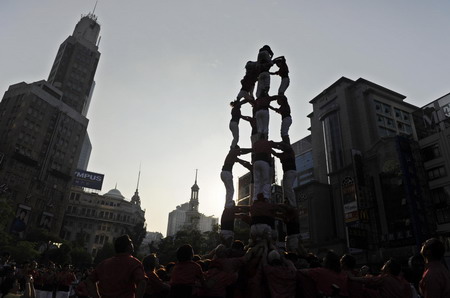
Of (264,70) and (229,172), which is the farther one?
(264,70)

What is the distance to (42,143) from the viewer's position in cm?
6481

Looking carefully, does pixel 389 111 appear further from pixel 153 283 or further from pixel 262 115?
pixel 153 283

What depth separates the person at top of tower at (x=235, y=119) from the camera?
10.1 meters

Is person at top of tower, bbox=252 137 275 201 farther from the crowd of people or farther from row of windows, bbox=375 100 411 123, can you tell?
row of windows, bbox=375 100 411 123

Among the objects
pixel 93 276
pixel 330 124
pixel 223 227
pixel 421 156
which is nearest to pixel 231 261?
pixel 93 276

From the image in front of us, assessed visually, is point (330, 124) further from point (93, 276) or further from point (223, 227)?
point (93, 276)

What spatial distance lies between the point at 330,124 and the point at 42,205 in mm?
56886

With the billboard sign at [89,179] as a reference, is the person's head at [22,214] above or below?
below

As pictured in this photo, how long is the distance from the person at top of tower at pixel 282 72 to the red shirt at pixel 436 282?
7075 mm

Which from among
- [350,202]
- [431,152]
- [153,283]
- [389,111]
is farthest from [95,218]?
[153,283]

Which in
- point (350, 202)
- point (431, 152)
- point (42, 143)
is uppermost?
point (42, 143)

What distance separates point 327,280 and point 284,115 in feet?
19.0

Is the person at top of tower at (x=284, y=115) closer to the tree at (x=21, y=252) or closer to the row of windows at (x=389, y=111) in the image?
Result: the tree at (x=21, y=252)

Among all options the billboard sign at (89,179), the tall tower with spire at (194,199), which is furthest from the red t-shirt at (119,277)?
the tall tower with spire at (194,199)
